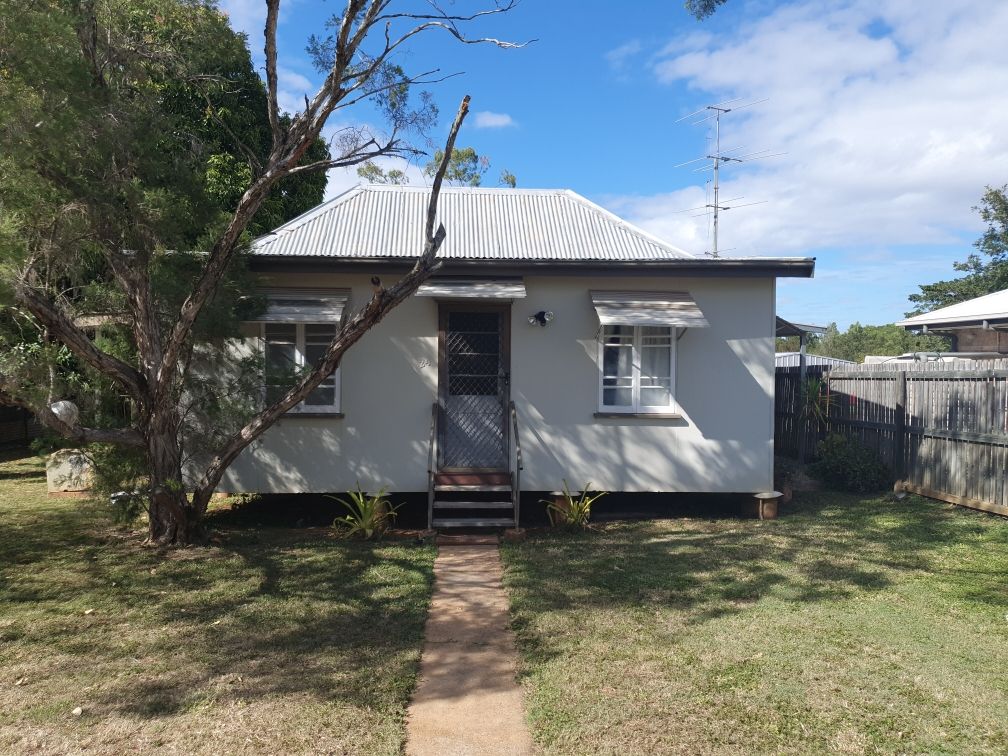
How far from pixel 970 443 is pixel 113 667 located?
9169mm

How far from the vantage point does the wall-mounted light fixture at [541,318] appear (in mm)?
8984

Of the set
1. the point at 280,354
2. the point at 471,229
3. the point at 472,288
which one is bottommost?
the point at 280,354

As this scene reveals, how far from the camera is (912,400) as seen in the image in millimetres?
9703

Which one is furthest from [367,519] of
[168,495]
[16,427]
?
[16,427]

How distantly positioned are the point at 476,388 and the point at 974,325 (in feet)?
37.7

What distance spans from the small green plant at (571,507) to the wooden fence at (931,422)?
14.2 ft

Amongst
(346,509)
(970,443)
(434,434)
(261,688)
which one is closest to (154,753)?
(261,688)

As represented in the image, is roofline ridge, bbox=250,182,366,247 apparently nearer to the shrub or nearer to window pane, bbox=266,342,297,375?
Answer: window pane, bbox=266,342,297,375

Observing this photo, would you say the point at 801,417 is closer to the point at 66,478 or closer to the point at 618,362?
the point at 618,362

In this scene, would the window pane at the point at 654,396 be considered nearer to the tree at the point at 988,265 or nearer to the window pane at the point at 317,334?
the window pane at the point at 317,334

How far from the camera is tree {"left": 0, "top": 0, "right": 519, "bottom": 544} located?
237 inches

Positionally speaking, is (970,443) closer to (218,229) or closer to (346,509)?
(346,509)

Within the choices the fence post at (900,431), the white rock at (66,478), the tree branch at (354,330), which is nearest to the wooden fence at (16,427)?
the white rock at (66,478)

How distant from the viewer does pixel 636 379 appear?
9.16 meters
